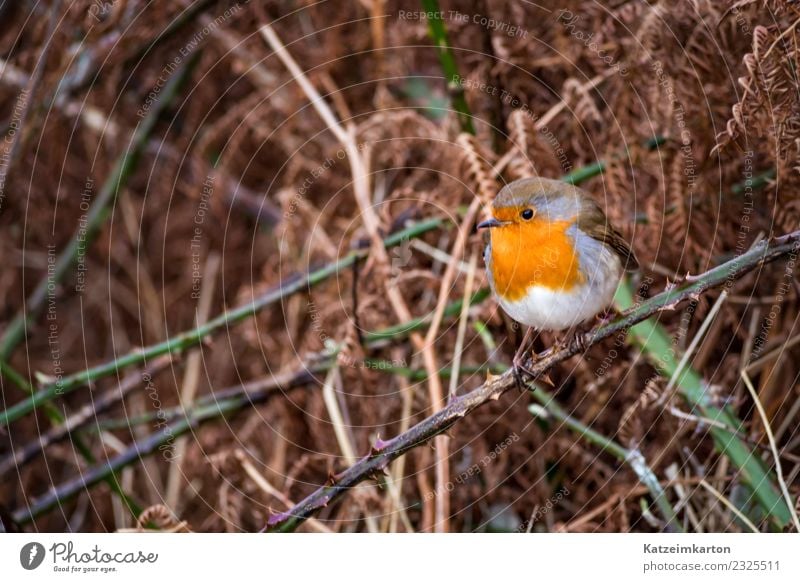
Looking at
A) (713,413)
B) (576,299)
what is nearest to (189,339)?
(576,299)

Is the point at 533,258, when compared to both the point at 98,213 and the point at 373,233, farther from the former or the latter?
the point at 98,213

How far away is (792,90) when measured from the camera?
110 centimetres

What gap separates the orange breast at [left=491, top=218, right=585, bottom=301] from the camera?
3.60 feet

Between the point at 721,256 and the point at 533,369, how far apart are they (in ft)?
1.66

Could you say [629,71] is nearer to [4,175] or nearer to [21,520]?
[4,175]

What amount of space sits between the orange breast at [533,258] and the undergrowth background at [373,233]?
0.20 m

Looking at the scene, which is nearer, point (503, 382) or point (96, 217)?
point (503, 382)

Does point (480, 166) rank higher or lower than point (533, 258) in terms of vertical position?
higher

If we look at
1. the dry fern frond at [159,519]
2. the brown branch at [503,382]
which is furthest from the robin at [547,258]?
the dry fern frond at [159,519]

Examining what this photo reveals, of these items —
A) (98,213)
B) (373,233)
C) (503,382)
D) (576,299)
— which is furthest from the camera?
(98,213)

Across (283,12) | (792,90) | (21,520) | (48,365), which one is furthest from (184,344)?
(792,90)

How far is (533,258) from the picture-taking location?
43.6 inches

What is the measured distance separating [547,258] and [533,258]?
0.7 inches

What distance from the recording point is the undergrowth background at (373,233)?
1307 mm
